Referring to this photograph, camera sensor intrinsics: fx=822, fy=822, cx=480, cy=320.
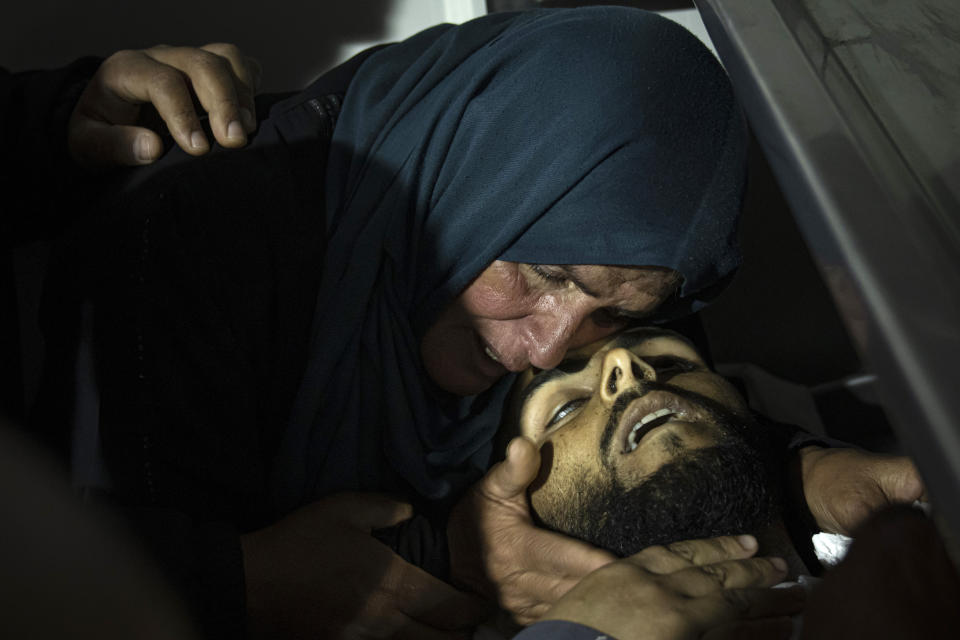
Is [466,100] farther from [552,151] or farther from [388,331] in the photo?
[388,331]

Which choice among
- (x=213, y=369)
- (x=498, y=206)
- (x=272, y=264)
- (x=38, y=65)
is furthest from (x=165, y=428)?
(x=38, y=65)

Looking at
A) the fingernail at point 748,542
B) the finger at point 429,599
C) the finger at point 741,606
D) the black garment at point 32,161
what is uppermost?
the black garment at point 32,161

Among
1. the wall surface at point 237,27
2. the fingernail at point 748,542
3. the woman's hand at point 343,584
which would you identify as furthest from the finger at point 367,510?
the wall surface at point 237,27

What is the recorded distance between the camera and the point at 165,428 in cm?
108

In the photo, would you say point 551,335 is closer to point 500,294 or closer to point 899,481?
point 500,294

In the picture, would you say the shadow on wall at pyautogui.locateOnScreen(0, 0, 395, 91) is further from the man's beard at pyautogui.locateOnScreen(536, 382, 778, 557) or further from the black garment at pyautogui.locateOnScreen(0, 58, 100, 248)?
the man's beard at pyautogui.locateOnScreen(536, 382, 778, 557)

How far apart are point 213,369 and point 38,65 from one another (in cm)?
104

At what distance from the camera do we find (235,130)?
3.69 ft

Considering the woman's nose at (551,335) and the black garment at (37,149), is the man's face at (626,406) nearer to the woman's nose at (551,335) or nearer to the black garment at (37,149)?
the woman's nose at (551,335)

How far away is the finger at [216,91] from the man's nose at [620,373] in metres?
0.61

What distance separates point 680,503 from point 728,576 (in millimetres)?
Result: 145

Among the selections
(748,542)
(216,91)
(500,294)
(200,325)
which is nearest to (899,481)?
(748,542)

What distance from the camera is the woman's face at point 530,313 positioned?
1254mm

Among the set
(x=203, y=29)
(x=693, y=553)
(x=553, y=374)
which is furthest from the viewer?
(x=203, y=29)
